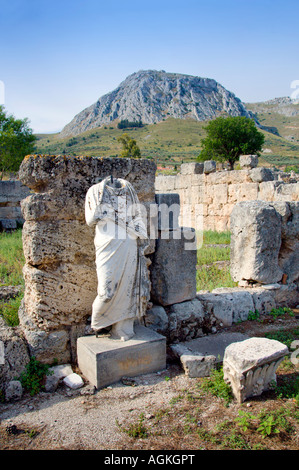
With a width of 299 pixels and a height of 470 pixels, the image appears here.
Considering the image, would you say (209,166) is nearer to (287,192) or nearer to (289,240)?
(287,192)

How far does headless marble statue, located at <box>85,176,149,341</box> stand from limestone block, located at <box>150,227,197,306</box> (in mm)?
818

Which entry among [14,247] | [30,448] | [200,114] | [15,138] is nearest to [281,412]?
[30,448]

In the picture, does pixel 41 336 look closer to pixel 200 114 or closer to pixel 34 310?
pixel 34 310

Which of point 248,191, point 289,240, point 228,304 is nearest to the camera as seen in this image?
point 228,304

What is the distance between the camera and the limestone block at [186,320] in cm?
447

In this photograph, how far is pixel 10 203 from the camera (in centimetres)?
1149

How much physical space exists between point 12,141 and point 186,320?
1961 cm

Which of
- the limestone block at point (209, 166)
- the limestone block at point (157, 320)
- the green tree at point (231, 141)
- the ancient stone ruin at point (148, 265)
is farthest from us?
the green tree at point (231, 141)

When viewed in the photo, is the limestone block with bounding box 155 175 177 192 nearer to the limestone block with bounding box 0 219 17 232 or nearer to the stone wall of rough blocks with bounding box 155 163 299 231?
the stone wall of rough blocks with bounding box 155 163 299 231

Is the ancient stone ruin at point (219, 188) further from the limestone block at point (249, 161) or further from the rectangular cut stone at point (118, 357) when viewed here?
the rectangular cut stone at point (118, 357)

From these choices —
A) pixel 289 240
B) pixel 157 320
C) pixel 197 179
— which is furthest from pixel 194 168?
pixel 157 320

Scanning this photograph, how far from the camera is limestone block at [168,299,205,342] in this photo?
4473 millimetres

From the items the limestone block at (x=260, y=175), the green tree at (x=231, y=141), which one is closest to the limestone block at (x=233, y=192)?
the limestone block at (x=260, y=175)

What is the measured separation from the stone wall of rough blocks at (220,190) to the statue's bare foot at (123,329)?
26.1ft
